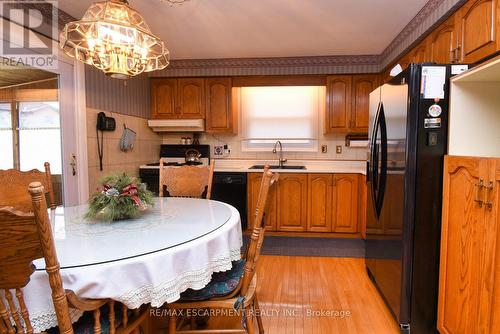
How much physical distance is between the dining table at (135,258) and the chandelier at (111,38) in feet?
2.87

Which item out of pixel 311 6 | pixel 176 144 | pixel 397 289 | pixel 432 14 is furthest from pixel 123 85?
pixel 397 289

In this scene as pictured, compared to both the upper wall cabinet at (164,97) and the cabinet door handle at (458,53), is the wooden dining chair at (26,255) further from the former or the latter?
the upper wall cabinet at (164,97)

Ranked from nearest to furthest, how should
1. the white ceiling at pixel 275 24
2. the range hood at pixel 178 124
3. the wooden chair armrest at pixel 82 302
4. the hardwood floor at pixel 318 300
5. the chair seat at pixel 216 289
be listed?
the wooden chair armrest at pixel 82 302, the chair seat at pixel 216 289, the hardwood floor at pixel 318 300, the white ceiling at pixel 275 24, the range hood at pixel 178 124

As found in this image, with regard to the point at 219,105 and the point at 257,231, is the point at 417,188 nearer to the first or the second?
the point at 257,231

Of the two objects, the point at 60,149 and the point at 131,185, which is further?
the point at 60,149

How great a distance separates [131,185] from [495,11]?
2.17 metres

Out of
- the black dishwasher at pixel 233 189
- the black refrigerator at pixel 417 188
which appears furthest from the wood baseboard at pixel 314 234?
the black refrigerator at pixel 417 188

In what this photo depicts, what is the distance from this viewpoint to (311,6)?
7.27 feet

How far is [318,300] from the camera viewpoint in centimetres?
204

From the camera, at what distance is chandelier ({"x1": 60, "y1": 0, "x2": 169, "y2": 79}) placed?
1.42m

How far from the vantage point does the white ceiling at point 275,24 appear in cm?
220

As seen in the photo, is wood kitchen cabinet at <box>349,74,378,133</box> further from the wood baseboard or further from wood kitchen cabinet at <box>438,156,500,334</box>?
wood kitchen cabinet at <box>438,156,500,334</box>

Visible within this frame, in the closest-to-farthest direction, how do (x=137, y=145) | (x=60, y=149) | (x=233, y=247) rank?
1. (x=233, y=247)
2. (x=60, y=149)
3. (x=137, y=145)

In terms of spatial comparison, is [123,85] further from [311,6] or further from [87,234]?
[87,234]
